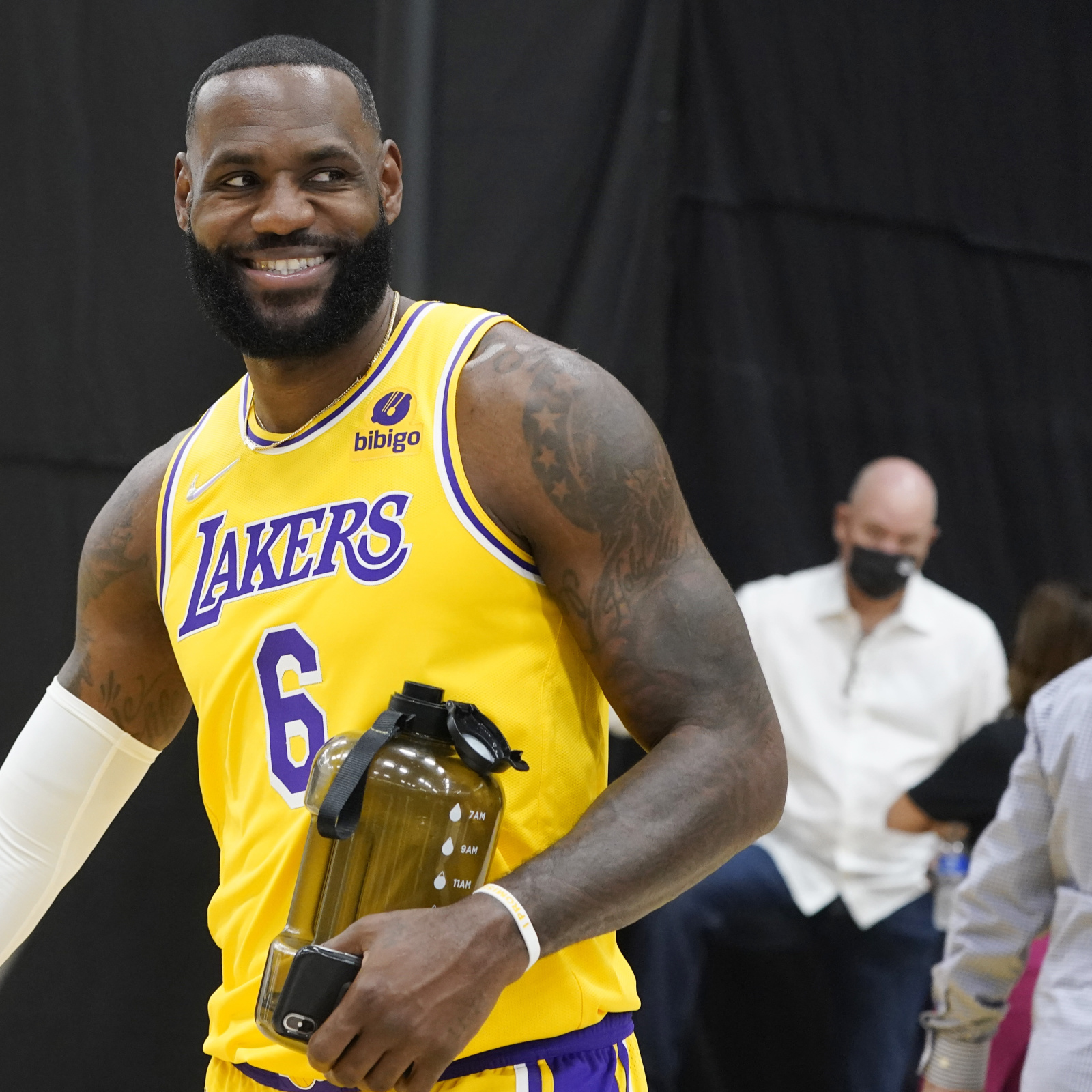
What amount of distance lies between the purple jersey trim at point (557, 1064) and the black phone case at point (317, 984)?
0.96ft

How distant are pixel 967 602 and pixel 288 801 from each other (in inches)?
141

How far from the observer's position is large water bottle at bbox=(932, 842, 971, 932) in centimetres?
437

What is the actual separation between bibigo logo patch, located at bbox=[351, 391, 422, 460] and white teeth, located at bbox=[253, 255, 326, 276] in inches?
7.4

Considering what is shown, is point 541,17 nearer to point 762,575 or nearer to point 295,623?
point 762,575

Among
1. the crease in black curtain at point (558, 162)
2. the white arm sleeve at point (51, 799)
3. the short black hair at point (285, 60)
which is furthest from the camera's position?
the crease in black curtain at point (558, 162)

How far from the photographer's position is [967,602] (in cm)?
494

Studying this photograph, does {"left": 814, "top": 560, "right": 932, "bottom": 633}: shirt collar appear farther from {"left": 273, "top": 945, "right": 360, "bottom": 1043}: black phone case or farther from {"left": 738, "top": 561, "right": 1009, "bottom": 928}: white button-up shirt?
{"left": 273, "top": 945, "right": 360, "bottom": 1043}: black phone case

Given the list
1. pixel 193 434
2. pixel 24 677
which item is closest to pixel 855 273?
pixel 24 677

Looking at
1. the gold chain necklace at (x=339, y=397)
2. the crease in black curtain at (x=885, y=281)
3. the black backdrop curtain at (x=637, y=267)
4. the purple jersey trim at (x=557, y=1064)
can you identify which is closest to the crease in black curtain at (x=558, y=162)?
the black backdrop curtain at (x=637, y=267)

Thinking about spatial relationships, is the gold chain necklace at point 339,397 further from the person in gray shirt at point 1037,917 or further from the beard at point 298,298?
the person in gray shirt at point 1037,917

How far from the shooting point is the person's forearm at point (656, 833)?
1.54 metres

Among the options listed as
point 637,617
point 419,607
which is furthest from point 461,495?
point 637,617

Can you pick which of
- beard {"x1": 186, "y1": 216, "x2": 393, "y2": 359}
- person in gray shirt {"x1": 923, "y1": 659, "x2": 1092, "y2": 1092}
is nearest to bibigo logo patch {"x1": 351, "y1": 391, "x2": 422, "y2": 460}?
beard {"x1": 186, "y1": 216, "x2": 393, "y2": 359}

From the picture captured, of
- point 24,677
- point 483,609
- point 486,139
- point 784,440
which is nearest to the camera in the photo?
→ point 483,609
